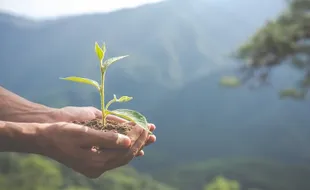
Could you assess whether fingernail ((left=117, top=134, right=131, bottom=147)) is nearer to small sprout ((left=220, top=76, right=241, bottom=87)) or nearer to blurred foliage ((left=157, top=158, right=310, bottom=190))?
small sprout ((left=220, top=76, right=241, bottom=87))

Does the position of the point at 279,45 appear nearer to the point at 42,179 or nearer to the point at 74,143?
the point at 42,179

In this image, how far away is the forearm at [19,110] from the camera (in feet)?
1.68

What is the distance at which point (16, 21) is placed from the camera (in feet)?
13.3

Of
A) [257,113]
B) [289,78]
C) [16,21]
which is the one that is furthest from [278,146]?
[16,21]

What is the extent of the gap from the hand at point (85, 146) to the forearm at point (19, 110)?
104mm

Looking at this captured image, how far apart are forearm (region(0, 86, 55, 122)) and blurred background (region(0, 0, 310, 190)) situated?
178cm

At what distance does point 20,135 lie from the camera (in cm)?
41

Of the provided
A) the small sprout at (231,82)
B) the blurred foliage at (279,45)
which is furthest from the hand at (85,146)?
the small sprout at (231,82)

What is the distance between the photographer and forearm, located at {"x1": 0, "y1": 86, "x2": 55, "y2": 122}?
1.68 ft

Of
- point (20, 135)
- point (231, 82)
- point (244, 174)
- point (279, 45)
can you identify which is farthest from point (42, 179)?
point (244, 174)

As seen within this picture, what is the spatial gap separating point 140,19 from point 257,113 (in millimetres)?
2668

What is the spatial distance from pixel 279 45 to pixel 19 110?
1.78 m

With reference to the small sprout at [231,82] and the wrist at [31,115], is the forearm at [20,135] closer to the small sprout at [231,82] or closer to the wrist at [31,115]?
the wrist at [31,115]

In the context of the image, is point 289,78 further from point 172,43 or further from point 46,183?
point 46,183
